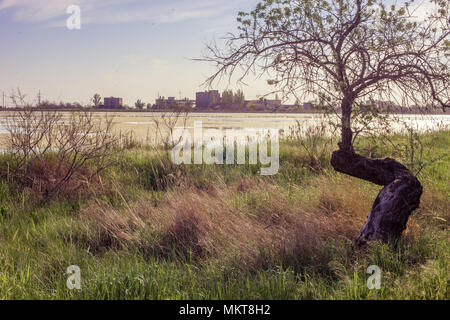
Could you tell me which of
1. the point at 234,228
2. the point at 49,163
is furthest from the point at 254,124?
the point at 234,228

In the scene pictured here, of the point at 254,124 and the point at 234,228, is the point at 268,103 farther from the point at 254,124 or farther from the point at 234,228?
the point at 254,124

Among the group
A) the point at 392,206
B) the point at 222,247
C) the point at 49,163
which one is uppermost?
the point at 49,163

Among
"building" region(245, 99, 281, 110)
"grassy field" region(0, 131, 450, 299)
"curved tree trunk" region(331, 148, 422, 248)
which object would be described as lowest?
"grassy field" region(0, 131, 450, 299)

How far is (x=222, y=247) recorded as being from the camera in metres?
4.12

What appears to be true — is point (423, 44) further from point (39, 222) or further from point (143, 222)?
point (39, 222)

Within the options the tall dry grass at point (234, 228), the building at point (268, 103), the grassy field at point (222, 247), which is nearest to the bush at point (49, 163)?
the grassy field at point (222, 247)

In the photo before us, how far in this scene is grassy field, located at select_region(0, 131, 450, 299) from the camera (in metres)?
3.13

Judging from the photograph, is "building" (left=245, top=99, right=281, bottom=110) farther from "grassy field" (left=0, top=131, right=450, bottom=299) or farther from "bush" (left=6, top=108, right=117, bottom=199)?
"bush" (left=6, top=108, right=117, bottom=199)

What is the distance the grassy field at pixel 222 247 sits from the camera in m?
3.13

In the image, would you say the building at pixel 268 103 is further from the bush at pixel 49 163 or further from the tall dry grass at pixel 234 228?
the bush at pixel 49 163

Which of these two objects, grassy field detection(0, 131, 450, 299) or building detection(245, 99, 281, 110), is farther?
building detection(245, 99, 281, 110)

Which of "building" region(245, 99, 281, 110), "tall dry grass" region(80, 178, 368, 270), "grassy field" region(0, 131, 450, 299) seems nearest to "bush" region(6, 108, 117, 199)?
"grassy field" region(0, 131, 450, 299)

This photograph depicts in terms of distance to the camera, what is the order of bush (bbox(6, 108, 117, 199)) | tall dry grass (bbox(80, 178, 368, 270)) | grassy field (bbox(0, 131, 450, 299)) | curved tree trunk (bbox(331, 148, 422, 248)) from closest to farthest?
grassy field (bbox(0, 131, 450, 299)) → tall dry grass (bbox(80, 178, 368, 270)) → curved tree trunk (bbox(331, 148, 422, 248)) → bush (bbox(6, 108, 117, 199))

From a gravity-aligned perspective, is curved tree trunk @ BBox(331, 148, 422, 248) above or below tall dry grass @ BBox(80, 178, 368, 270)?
above
